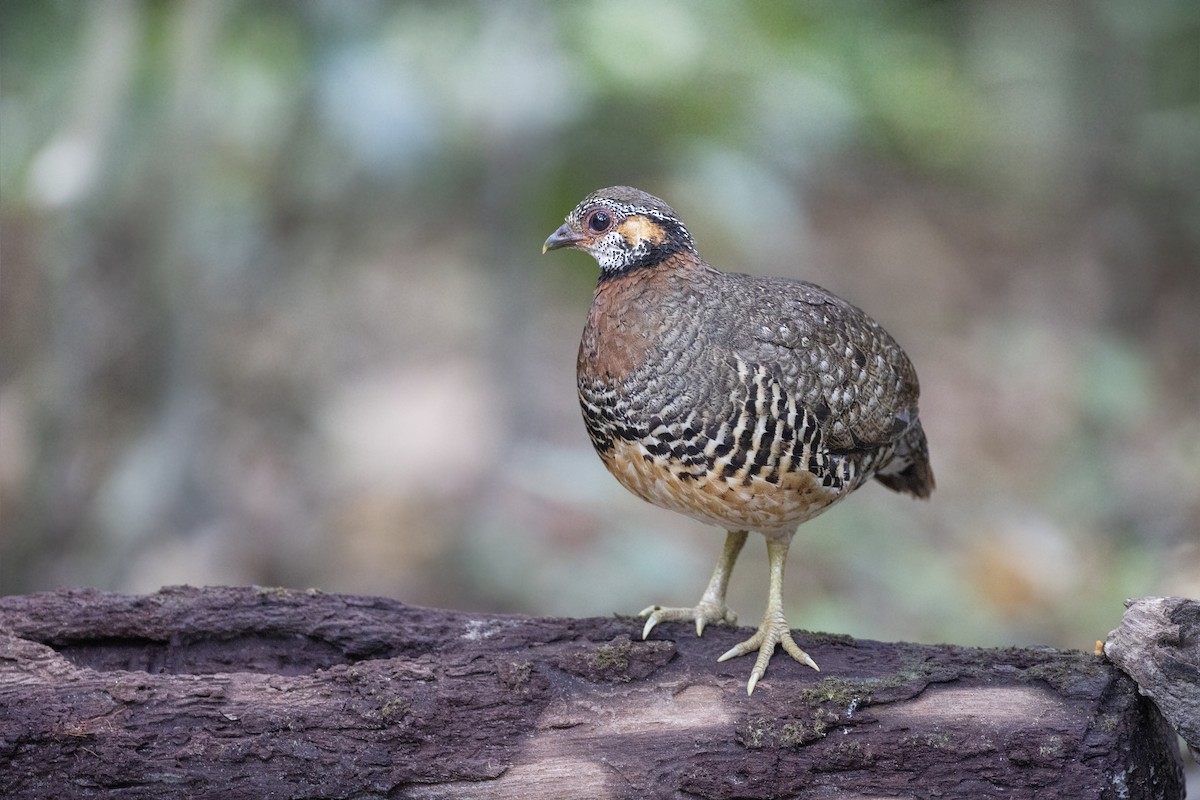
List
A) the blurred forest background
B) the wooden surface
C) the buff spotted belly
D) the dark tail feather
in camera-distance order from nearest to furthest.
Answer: the wooden surface < the buff spotted belly < the dark tail feather < the blurred forest background

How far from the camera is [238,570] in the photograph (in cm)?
774

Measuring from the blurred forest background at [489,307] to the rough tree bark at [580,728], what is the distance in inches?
110

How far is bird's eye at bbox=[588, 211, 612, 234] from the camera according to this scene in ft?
13.9

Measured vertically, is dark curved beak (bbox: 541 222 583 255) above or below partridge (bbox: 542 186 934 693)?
above

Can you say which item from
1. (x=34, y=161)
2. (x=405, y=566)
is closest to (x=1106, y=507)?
(x=405, y=566)

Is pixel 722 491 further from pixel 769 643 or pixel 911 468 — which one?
pixel 911 468

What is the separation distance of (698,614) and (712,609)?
0.27 ft

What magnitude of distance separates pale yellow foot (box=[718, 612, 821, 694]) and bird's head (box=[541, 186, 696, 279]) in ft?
4.24

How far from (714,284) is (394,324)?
6.99 m

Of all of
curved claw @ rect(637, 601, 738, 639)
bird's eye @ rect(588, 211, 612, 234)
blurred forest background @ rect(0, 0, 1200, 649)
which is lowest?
curved claw @ rect(637, 601, 738, 639)

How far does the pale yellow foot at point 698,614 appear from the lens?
172 inches

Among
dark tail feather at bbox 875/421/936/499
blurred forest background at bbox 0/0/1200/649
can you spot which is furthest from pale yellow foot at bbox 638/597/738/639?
blurred forest background at bbox 0/0/1200/649

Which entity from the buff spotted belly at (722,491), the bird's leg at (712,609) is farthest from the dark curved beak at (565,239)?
the bird's leg at (712,609)

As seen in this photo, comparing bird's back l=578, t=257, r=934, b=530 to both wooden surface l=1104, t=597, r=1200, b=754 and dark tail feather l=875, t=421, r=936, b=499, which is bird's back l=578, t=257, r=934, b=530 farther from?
wooden surface l=1104, t=597, r=1200, b=754
